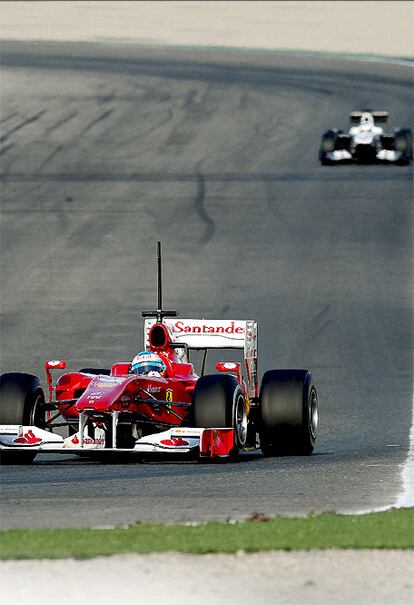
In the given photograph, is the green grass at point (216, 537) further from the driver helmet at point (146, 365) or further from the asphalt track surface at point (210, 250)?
the driver helmet at point (146, 365)

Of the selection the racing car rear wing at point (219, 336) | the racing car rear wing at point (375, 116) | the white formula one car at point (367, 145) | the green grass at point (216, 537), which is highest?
the racing car rear wing at point (375, 116)

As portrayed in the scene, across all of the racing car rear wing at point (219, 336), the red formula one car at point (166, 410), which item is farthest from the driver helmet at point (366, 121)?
the red formula one car at point (166, 410)

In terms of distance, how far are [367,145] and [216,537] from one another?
1357 inches

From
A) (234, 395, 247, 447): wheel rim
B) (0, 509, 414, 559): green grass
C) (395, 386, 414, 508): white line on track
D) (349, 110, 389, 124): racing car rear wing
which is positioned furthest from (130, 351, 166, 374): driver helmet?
(349, 110, 389, 124): racing car rear wing

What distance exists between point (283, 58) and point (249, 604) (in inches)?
2561

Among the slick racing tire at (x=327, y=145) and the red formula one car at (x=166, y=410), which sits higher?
the slick racing tire at (x=327, y=145)

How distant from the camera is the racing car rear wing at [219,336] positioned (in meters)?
16.7

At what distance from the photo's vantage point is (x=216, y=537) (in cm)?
988

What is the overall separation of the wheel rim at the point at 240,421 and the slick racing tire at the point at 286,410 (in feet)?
0.76

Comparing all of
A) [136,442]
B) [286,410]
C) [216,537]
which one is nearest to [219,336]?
[286,410]

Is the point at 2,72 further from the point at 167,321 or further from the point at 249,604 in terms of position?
the point at 249,604

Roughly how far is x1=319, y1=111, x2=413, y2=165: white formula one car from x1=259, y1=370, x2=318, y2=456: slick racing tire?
28314mm

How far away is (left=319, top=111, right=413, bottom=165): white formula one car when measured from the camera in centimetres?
4356

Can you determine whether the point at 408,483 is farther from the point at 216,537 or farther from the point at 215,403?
the point at 216,537
